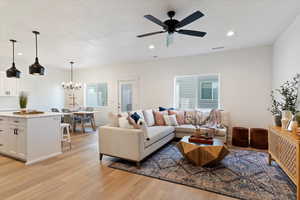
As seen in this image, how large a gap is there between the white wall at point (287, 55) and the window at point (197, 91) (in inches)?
59.1

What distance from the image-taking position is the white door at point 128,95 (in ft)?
20.1

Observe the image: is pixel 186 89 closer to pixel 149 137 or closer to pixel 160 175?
pixel 149 137

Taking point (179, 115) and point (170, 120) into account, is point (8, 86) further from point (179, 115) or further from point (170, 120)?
point (179, 115)

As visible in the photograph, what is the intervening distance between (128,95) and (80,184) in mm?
4323

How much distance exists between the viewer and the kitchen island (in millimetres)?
2937

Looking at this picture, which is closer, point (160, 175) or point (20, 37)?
point (160, 175)

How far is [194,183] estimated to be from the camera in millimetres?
2252

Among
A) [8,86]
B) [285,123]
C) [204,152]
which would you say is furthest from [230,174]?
[8,86]

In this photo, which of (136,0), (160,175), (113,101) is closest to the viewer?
(136,0)

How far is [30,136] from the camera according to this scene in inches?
116

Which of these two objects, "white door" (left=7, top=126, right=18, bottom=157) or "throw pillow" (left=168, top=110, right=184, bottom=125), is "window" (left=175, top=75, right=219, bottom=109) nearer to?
"throw pillow" (left=168, top=110, right=184, bottom=125)

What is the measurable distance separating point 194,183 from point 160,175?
1.79ft

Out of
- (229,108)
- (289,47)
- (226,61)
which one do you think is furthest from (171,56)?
(289,47)

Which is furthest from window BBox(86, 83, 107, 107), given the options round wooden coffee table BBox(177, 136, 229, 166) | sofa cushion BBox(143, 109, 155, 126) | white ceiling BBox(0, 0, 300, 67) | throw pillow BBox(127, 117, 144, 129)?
round wooden coffee table BBox(177, 136, 229, 166)
